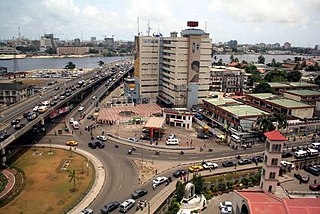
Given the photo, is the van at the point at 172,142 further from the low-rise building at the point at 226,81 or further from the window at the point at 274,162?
the low-rise building at the point at 226,81

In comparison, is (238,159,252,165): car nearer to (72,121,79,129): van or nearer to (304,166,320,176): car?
(304,166,320,176): car

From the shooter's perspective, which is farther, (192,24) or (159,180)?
(192,24)

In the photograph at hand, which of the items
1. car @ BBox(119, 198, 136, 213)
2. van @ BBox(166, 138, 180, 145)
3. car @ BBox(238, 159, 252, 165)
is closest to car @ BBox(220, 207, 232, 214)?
car @ BBox(119, 198, 136, 213)

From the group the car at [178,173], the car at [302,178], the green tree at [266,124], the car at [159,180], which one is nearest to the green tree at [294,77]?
the green tree at [266,124]

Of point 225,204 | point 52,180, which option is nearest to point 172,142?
point 225,204

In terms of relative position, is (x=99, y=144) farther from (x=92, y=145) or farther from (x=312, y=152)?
(x=312, y=152)
